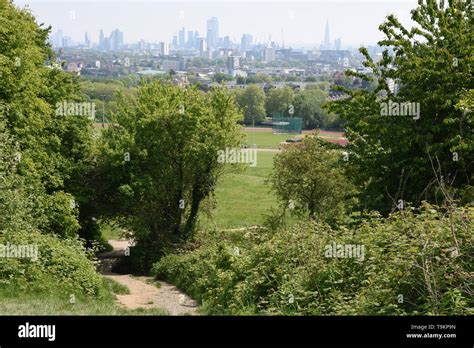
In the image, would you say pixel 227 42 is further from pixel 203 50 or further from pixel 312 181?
pixel 312 181

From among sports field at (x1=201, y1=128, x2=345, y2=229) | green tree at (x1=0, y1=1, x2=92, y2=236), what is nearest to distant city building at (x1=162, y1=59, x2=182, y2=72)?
sports field at (x1=201, y1=128, x2=345, y2=229)

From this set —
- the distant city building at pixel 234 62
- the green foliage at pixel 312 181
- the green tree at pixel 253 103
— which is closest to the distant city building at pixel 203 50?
the distant city building at pixel 234 62

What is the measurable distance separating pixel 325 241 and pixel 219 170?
725 inches

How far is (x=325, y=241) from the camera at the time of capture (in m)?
12.8

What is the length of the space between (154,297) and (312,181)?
912 centimetres

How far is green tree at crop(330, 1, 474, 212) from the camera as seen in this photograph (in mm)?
19109

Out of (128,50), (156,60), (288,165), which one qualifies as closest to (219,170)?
(288,165)

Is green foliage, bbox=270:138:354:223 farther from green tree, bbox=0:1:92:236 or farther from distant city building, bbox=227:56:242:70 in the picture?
distant city building, bbox=227:56:242:70

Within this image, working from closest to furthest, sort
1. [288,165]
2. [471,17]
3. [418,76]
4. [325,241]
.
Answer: [325,241] → [418,76] → [471,17] → [288,165]

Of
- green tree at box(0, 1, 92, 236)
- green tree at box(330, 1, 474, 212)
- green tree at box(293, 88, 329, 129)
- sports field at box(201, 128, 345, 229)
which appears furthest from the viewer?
green tree at box(293, 88, 329, 129)

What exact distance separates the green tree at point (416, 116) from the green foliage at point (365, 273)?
229 inches

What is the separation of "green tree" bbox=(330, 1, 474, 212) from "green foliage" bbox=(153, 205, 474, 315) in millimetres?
5809
